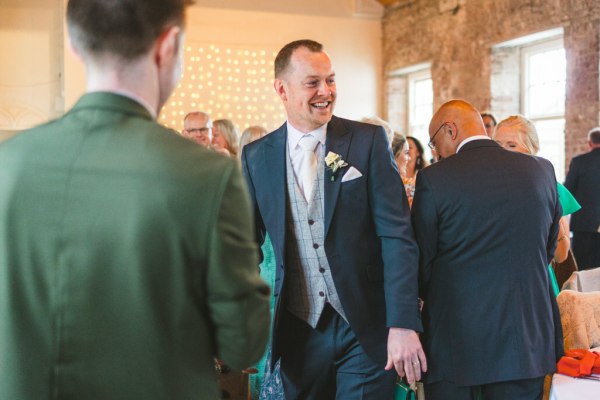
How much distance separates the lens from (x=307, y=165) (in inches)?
106

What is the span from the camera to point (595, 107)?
294 inches

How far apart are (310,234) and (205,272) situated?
136 centimetres

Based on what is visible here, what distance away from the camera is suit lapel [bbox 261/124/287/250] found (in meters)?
2.60

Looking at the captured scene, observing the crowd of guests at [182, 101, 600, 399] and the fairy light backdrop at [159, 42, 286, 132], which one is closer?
the crowd of guests at [182, 101, 600, 399]

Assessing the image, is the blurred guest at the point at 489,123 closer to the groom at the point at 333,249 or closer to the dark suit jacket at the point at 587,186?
the dark suit jacket at the point at 587,186

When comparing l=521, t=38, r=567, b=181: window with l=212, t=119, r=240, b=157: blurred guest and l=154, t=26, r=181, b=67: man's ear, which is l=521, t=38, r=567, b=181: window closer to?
l=212, t=119, r=240, b=157: blurred guest

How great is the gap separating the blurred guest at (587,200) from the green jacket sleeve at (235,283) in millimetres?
6348

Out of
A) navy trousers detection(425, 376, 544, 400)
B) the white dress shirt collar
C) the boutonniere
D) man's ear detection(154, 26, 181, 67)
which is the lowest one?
navy trousers detection(425, 376, 544, 400)

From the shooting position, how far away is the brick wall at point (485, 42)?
758 cm

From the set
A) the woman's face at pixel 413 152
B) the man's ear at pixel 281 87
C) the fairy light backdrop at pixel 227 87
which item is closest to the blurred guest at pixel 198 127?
the woman's face at pixel 413 152

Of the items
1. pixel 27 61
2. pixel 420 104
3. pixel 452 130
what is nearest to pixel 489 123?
pixel 452 130

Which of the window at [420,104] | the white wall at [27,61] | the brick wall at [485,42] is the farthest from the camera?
the window at [420,104]

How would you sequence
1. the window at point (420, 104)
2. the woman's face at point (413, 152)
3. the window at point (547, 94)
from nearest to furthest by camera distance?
the woman's face at point (413, 152), the window at point (547, 94), the window at point (420, 104)

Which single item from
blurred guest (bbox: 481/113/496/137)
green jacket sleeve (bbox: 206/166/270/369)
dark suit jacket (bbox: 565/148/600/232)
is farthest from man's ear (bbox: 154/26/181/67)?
dark suit jacket (bbox: 565/148/600/232)
